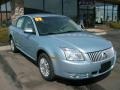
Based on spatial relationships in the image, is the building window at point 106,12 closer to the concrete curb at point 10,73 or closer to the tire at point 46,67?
the concrete curb at point 10,73

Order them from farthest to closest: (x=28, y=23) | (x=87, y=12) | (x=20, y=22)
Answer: (x=87, y=12) → (x=20, y=22) → (x=28, y=23)

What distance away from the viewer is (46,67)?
6.55 m

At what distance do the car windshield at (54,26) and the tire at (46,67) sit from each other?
2.70 ft

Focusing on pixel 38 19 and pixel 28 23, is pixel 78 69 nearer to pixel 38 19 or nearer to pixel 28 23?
pixel 38 19

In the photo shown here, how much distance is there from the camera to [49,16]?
804 cm

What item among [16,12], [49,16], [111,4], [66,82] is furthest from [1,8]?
[66,82]

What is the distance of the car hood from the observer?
19.9 feet

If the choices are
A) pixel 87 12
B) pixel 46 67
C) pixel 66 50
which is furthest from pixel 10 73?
pixel 87 12

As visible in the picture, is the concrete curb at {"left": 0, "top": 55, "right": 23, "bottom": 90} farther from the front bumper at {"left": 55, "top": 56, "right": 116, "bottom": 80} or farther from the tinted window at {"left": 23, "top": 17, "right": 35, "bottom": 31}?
the tinted window at {"left": 23, "top": 17, "right": 35, "bottom": 31}

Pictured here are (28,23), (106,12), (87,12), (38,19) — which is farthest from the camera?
(106,12)

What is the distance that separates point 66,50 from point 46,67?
86 cm

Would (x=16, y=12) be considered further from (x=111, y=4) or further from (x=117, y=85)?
(x=111, y=4)

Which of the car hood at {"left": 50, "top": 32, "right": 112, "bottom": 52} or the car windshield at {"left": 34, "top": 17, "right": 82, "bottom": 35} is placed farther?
the car windshield at {"left": 34, "top": 17, "right": 82, "bottom": 35}

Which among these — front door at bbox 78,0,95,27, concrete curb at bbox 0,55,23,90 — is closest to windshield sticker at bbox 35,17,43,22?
concrete curb at bbox 0,55,23,90
